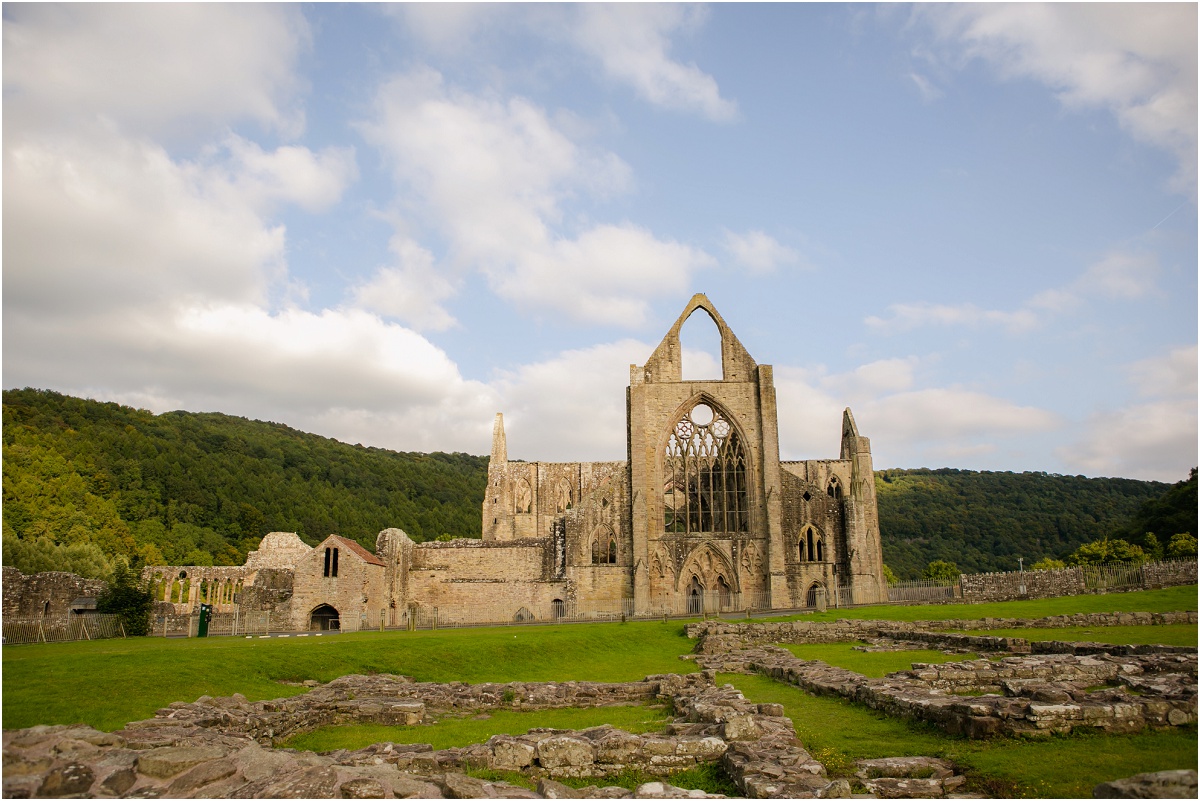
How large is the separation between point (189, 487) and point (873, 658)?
7899cm

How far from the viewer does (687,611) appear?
43.2 meters

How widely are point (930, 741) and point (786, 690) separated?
20.0ft

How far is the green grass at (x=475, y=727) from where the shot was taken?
11.7 m

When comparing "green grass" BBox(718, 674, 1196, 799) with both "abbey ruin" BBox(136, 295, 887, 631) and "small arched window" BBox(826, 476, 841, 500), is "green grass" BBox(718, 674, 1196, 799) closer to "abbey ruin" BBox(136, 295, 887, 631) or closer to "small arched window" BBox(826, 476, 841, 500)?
"abbey ruin" BBox(136, 295, 887, 631)

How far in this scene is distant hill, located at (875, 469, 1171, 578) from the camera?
87.1m

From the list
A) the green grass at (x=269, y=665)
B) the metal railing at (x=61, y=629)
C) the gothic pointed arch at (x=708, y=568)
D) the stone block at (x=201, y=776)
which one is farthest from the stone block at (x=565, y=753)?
the gothic pointed arch at (x=708, y=568)

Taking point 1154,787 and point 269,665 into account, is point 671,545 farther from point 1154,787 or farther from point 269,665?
point 1154,787

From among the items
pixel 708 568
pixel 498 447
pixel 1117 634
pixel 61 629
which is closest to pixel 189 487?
pixel 498 447

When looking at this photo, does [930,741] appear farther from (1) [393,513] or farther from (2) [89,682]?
(1) [393,513]

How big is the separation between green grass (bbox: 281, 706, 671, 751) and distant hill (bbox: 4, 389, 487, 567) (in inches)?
1845

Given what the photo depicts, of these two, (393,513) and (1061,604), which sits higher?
(393,513)

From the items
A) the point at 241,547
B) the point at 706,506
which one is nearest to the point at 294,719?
the point at 706,506

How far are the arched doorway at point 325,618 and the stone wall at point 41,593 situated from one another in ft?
28.4

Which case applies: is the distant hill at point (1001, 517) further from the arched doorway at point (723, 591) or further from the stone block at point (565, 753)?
the stone block at point (565, 753)
